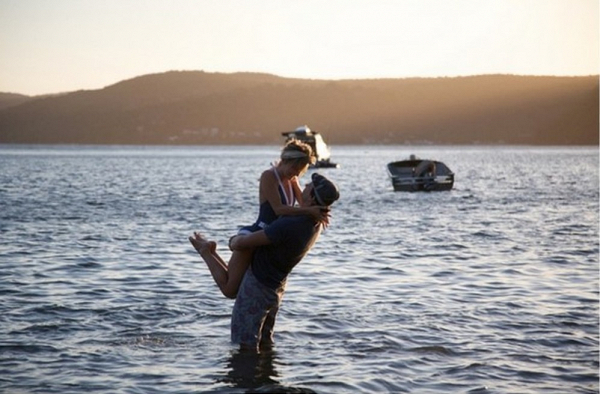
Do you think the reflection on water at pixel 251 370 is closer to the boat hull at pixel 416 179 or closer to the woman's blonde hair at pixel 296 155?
the woman's blonde hair at pixel 296 155

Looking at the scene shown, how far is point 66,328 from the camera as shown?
12641mm

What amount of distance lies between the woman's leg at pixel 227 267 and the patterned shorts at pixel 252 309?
100 mm

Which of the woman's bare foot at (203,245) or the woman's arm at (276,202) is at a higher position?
the woman's arm at (276,202)

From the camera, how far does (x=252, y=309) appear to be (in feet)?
33.7

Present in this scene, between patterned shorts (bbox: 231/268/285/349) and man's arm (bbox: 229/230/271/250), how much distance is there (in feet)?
1.52

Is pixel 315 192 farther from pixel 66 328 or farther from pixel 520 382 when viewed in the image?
pixel 66 328

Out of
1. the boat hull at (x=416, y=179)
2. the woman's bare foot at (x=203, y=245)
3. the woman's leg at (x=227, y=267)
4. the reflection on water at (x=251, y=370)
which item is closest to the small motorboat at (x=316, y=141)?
the boat hull at (x=416, y=179)

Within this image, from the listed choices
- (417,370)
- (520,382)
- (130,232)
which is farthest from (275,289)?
(130,232)

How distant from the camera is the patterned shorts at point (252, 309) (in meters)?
10.2

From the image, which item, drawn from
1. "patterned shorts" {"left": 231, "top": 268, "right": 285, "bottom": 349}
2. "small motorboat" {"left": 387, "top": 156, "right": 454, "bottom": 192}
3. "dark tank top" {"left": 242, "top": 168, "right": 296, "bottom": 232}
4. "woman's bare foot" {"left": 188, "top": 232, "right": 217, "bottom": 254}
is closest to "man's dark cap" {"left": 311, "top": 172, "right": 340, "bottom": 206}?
Result: "dark tank top" {"left": 242, "top": 168, "right": 296, "bottom": 232}

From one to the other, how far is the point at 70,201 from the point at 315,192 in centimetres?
3682

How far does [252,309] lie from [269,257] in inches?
28.2

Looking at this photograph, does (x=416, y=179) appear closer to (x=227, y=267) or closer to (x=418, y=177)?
(x=418, y=177)

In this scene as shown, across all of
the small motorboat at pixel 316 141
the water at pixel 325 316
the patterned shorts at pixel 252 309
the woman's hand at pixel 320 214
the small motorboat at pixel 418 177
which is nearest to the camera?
the woman's hand at pixel 320 214
